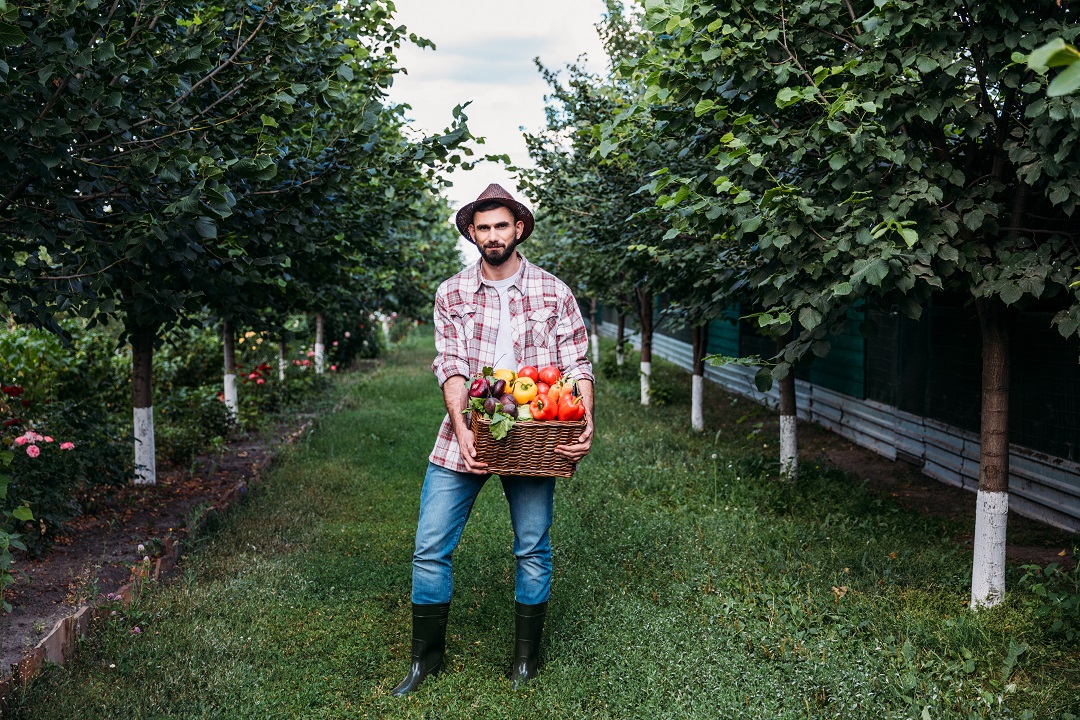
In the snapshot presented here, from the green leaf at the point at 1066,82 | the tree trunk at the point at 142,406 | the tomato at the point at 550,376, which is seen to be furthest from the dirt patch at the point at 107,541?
the green leaf at the point at 1066,82

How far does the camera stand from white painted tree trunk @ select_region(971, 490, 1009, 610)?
4.61 metres

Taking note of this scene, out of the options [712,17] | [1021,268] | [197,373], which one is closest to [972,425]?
[1021,268]

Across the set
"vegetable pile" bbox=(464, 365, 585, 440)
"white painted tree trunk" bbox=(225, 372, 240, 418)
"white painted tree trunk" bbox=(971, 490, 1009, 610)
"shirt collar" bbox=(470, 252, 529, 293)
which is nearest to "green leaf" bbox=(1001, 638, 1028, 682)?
"white painted tree trunk" bbox=(971, 490, 1009, 610)

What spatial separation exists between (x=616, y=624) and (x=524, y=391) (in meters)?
1.61

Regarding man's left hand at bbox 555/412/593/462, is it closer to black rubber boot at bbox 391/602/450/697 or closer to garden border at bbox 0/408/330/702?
black rubber boot at bbox 391/602/450/697

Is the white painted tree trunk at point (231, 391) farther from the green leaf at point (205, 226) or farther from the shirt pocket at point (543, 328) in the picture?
the shirt pocket at point (543, 328)

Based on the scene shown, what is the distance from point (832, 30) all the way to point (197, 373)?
10526 mm

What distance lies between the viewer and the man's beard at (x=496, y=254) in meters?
4.03

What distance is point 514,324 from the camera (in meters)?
4.08

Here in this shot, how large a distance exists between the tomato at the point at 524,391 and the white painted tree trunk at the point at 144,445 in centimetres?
509

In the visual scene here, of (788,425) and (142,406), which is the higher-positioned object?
(142,406)

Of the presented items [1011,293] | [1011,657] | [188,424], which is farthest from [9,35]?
[188,424]

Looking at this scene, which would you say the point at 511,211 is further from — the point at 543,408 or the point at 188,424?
the point at 188,424

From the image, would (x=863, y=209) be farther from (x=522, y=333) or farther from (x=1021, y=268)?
(x=522, y=333)
